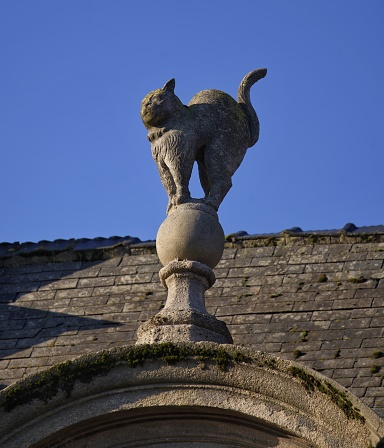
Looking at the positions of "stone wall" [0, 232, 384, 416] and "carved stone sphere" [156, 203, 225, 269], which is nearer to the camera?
"carved stone sphere" [156, 203, 225, 269]

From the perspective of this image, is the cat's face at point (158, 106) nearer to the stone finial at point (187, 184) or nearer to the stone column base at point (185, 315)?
the stone finial at point (187, 184)

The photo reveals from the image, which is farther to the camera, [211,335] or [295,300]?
[295,300]

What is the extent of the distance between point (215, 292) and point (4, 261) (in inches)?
119

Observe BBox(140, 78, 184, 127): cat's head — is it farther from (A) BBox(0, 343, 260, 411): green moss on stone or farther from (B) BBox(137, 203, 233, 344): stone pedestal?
(A) BBox(0, 343, 260, 411): green moss on stone

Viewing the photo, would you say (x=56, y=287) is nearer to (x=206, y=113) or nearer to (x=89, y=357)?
(x=206, y=113)

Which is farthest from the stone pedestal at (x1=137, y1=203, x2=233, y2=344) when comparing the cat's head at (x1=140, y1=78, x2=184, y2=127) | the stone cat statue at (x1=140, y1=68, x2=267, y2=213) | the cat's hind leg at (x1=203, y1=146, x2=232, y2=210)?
the cat's head at (x1=140, y1=78, x2=184, y2=127)

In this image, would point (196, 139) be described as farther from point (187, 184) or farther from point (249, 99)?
point (249, 99)

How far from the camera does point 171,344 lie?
42.1 ft

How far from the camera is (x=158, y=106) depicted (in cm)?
1461

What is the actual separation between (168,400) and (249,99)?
350cm

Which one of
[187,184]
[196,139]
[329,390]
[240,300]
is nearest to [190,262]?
→ [187,184]

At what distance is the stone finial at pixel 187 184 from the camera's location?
1339 centimetres

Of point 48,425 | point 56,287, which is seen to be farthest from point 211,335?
point 56,287

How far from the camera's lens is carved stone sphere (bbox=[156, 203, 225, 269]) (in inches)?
547
